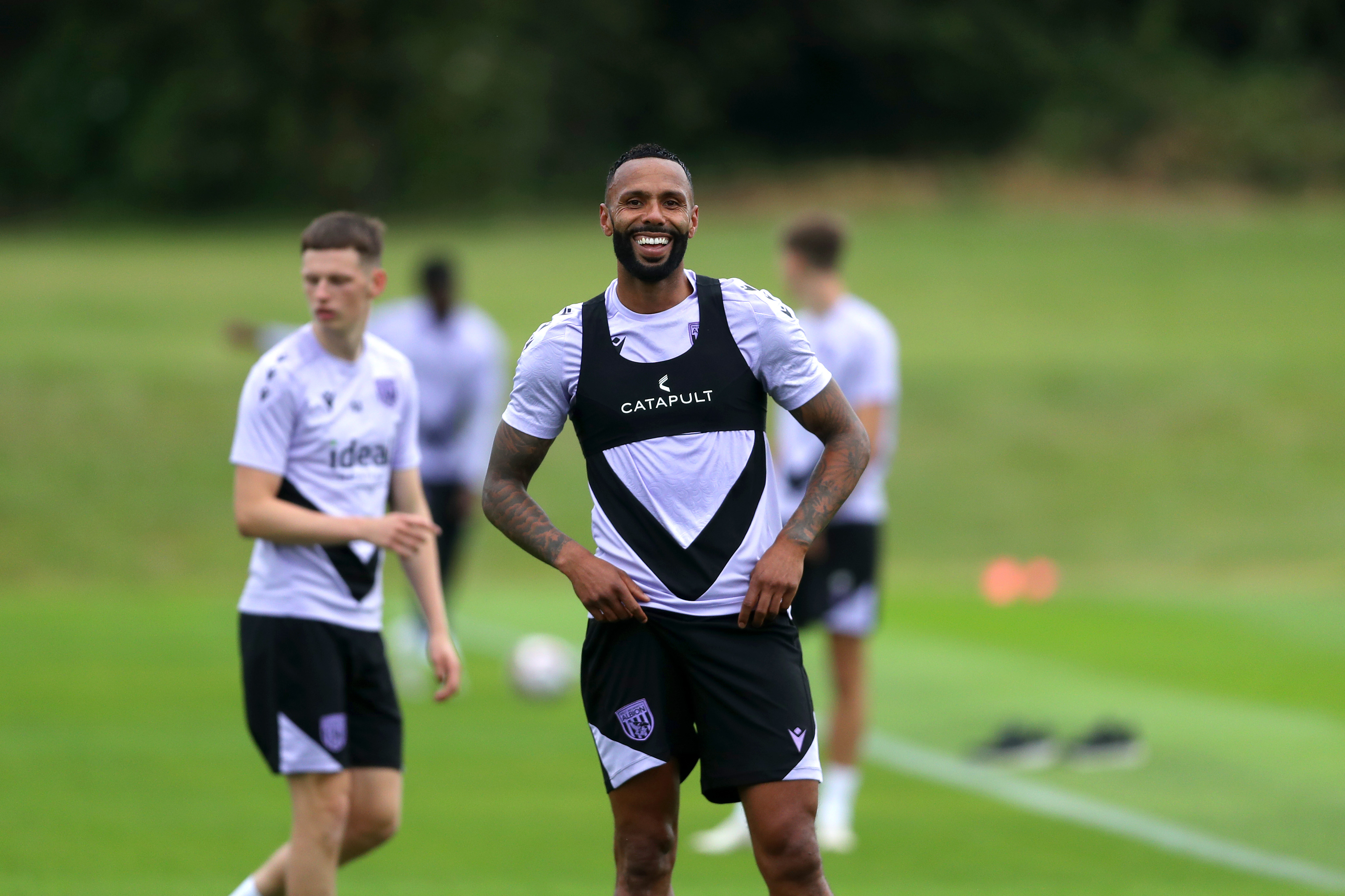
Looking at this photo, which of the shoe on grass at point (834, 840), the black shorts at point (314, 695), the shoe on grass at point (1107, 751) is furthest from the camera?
the shoe on grass at point (1107, 751)

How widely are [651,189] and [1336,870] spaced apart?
16.3 ft

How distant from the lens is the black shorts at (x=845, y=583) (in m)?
8.48

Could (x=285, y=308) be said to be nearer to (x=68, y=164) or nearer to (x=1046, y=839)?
(x=68, y=164)

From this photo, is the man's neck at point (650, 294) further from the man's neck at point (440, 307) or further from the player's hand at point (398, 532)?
the man's neck at point (440, 307)

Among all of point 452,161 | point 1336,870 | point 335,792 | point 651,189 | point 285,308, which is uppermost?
point 452,161

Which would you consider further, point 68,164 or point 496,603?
point 68,164

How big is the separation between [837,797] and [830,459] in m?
3.67

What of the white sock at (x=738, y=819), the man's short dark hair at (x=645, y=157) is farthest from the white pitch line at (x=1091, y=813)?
the man's short dark hair at (x=645, y=157)

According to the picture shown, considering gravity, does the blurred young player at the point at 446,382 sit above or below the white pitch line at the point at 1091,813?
above

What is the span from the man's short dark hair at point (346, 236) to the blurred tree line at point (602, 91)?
44.9 metres

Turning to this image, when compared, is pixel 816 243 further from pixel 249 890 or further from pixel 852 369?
Answer: pixel 249 890

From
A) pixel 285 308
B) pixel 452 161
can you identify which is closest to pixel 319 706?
pixel 285 308

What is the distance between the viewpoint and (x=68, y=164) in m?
53.4

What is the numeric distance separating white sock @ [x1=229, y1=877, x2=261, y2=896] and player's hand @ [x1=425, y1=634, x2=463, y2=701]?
0.83 m
